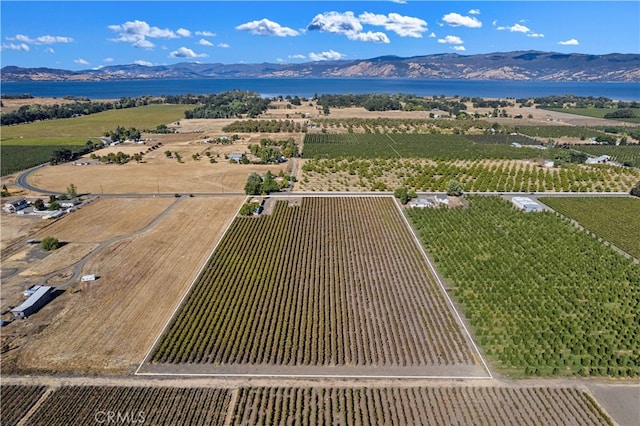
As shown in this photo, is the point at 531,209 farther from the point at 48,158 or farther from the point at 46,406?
the point at 48,158

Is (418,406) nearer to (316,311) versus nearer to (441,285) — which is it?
(316,311)

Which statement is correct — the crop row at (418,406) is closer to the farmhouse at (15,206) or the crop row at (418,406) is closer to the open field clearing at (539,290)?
the open field clearing at (539,290)

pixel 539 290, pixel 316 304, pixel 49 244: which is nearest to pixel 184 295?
pixel 316 304

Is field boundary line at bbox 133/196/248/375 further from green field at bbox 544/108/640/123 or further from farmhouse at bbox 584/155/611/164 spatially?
green field at bbox 544/108/640/123

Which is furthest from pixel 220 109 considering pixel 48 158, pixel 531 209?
pixel 531 209

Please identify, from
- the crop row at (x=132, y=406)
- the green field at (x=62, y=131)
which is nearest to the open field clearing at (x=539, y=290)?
the crop row at (x=132, y=406)

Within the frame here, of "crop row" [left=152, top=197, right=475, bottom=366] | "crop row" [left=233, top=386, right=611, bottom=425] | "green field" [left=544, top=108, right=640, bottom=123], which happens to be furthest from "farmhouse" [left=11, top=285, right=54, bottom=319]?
"green field" [left=544, top=108, right=640, bottom=123]
